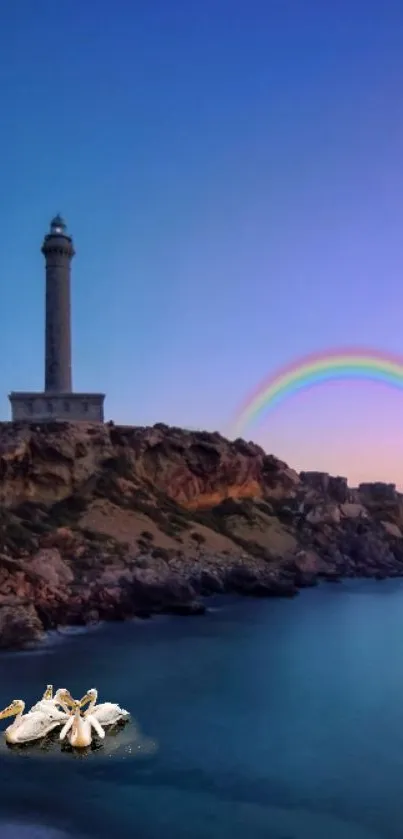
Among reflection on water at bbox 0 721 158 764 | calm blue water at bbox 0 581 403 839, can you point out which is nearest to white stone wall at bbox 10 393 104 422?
calm blue water at bbox 0 581 403 839

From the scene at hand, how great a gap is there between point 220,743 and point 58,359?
6306 centimetres

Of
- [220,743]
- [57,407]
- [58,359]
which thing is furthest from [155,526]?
[220,743]

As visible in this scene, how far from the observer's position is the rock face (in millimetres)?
44156

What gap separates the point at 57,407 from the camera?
76.2 meters

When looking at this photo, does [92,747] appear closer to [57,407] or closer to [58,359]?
[57,407]

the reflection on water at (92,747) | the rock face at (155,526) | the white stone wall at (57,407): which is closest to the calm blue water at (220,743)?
the reflection on water at (92,747)

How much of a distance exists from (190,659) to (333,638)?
32.4ft

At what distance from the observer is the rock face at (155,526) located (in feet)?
145

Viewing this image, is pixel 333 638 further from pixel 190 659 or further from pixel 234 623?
pixel 190 659

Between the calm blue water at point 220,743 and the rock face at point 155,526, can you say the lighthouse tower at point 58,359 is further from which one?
the calm blue water at point 220,743

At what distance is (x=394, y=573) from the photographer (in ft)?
259

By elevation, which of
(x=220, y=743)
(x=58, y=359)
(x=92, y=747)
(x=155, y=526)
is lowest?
(x=220, y=743)

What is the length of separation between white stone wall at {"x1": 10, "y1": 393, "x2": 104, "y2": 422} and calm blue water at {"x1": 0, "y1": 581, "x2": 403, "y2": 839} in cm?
3720

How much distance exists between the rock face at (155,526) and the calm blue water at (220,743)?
394 cm
